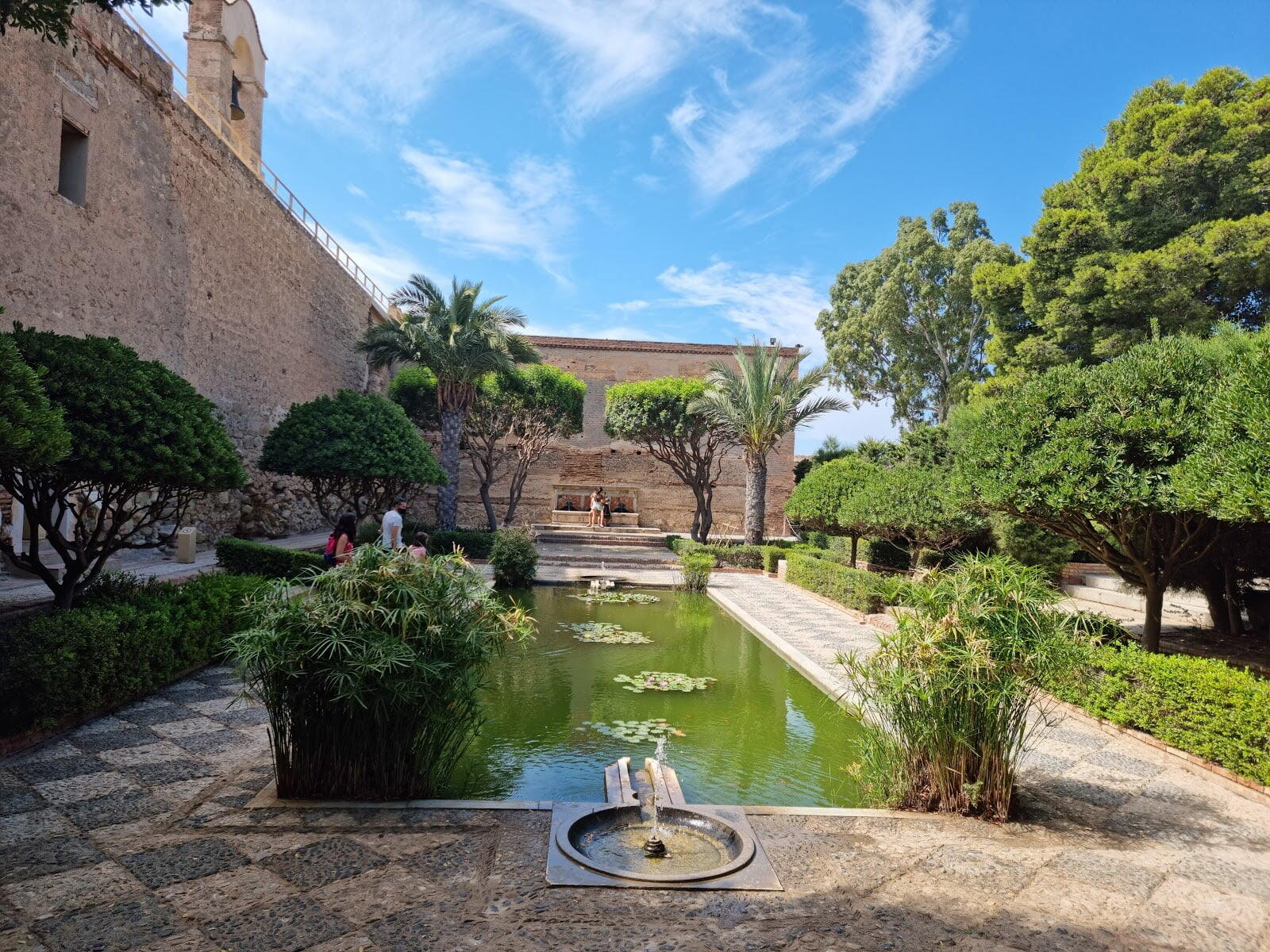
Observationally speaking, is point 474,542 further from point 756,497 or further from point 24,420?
point 24,420

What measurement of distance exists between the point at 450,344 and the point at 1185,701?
A: 54.1 ft

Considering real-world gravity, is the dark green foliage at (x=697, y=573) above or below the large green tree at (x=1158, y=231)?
below

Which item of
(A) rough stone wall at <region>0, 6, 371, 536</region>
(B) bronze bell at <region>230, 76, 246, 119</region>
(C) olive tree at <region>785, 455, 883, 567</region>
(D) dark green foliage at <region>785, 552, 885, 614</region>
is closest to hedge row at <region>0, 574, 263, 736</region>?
(A) rough stone wall at <region>0, 6, 371, 536</region>

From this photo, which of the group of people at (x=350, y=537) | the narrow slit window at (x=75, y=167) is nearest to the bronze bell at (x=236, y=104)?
the narrow slit window at (x=75, y=167)

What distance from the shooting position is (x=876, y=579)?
11359mm

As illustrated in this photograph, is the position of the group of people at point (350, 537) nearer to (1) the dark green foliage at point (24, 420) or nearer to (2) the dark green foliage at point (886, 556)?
(1) the dark green foliage at point (24, 420)

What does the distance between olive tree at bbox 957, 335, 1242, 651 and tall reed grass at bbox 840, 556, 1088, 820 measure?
7.30 ft

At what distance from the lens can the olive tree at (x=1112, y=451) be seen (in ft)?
19.7

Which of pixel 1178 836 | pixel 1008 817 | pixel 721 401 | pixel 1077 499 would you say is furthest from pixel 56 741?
pixel 721 401

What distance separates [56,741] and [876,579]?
386 inches

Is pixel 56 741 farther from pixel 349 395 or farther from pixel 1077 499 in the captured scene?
pixel 349 395

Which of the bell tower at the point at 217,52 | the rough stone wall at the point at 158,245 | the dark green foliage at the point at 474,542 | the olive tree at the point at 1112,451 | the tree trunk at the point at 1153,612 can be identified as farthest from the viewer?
the dark green foliage at the point at 474,542

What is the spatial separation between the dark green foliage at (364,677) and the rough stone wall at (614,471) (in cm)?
2615

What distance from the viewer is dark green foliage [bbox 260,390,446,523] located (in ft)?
50.8
